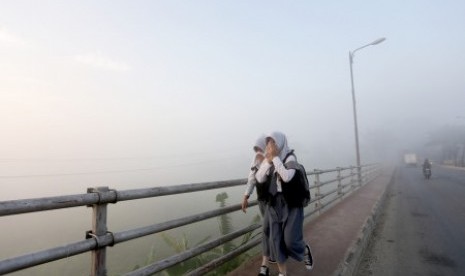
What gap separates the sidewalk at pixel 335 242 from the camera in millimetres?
4449

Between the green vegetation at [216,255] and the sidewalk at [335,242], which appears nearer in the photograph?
the sidewalk at [335,242]

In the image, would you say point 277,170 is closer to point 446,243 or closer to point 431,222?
point 446,243

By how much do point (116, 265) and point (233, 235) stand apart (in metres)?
12.7

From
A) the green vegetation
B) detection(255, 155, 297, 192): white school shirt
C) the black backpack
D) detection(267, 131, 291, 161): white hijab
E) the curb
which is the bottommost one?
the green vegetation

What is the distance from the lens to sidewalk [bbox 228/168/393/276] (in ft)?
14.6

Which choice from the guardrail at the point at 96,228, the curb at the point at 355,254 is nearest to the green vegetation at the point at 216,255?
the curb at the point at 355,254

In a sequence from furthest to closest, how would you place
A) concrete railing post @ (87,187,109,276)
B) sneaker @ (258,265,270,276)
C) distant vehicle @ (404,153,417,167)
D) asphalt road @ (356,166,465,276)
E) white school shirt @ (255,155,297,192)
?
distant vehicle @ (404,153,417,167) → asphalt road @ (356,166,465,276) → sneaker @ (258,265,270,276) → white school shirt @ (255,155,297,192) → concrete railing post @ (87,187,109,276)

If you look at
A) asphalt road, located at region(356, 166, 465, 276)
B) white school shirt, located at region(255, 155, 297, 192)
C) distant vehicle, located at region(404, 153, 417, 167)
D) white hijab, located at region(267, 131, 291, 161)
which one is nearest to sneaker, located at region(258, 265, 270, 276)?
white school shirt, located at region(255, 155, 297, 192)

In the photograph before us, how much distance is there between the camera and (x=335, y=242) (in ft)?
19.3

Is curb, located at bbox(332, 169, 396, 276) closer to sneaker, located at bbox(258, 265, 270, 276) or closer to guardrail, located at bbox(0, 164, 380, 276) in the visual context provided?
sneaker, located at bbox(258, 265, 270, 276)

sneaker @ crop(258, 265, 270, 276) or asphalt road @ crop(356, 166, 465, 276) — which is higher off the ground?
sneaker @ crop(258, 265, 270, 276)

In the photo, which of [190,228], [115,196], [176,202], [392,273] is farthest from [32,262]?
[176,202]

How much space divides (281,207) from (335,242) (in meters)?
2.55

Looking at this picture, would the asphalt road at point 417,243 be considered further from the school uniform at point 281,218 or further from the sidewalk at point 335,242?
the school uniform at point 281,218
